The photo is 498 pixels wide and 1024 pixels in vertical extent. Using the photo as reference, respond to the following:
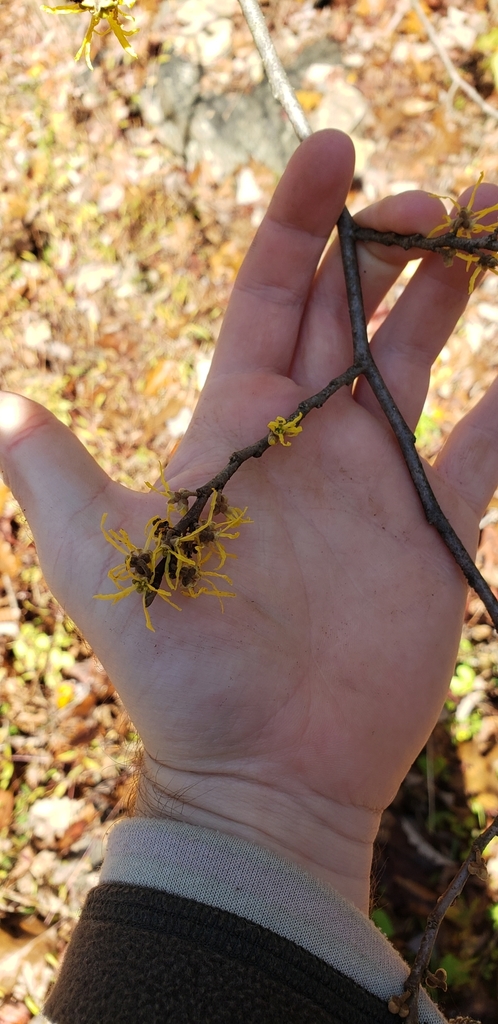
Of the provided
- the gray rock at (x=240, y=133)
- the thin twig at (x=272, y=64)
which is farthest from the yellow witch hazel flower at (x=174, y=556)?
the gray rock at (x=240, y=133)

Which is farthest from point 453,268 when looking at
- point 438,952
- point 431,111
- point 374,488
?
point 438,952

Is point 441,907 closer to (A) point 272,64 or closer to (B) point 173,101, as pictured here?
(A) point 272,64

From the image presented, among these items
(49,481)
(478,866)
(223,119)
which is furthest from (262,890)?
(223,119)

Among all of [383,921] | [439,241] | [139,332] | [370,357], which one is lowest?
[383,921]

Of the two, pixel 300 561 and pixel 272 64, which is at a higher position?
pixel 272 64

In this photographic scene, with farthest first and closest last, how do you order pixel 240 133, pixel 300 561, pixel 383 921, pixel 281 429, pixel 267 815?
pixel 240 133 < pixel 383 921 < pixel 300 561 < pixel 281 429 < pixel 267 815

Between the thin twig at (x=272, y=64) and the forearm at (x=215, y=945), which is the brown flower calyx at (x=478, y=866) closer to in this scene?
the forearm at (x=215, y=945)

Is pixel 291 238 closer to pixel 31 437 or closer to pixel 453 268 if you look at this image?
pixel 453 268
